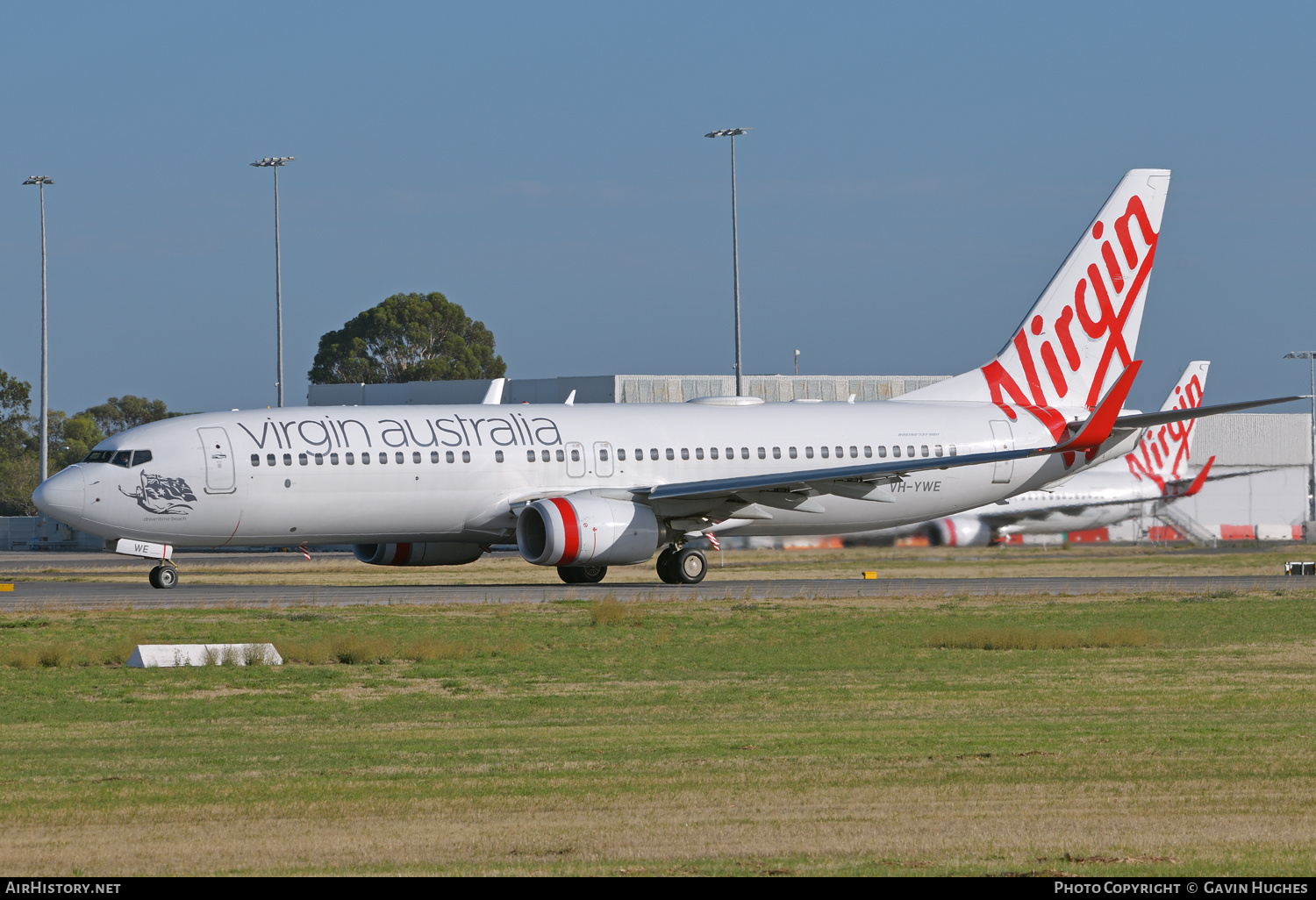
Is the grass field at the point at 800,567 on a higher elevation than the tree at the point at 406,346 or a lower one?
lower

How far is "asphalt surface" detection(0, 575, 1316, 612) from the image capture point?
96.6 feet

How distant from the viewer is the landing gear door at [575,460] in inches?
1380

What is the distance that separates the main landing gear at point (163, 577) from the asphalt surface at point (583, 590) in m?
0.26

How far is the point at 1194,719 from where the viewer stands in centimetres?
1441

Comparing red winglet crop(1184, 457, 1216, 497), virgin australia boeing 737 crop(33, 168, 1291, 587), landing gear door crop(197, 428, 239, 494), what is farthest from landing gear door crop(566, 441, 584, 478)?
red winglet crop(1184, 457, 1216, 497)

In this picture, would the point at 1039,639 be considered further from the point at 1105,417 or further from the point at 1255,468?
the point at 1255,468

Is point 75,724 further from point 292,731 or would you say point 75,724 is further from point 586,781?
point 586,781

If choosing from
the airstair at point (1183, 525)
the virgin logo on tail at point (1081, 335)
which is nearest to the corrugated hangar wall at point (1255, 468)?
the airstair at point (1183, 525)

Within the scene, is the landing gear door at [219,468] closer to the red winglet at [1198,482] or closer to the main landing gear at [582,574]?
the main landing gear at [582,574]

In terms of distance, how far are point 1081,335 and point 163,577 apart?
2127 centimetres

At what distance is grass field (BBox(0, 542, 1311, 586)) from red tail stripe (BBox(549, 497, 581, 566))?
4550 mm

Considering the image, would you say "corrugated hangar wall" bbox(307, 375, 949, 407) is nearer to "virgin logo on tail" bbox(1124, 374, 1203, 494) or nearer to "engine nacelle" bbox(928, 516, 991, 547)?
"virgin logo on tail" bbox(1124, 374, 1203, 494)
